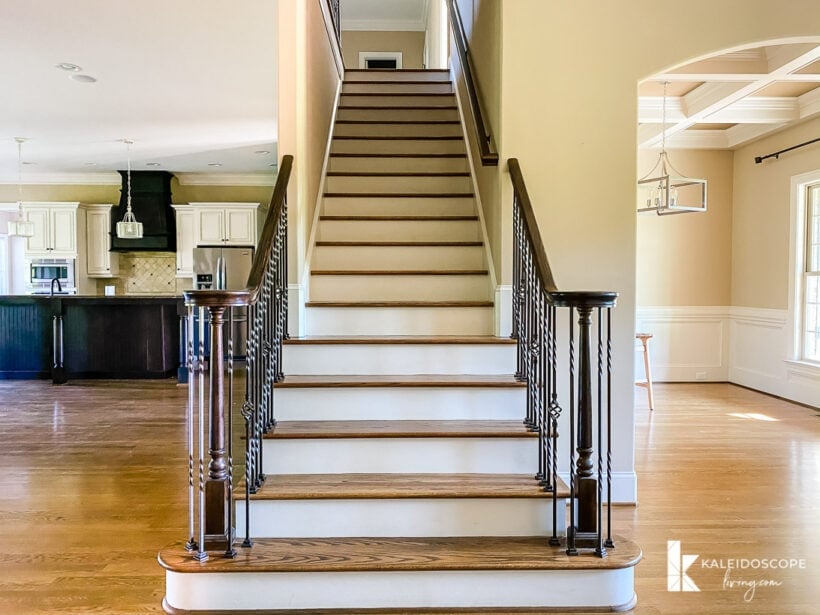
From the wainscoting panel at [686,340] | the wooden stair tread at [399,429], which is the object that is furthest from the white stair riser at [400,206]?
the wainscoting panel at [686,340]

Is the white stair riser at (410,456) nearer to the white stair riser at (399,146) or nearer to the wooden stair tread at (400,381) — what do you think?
the wooden stair tread at (400,381)

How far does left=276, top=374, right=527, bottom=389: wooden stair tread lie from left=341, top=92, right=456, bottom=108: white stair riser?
11.6 ft

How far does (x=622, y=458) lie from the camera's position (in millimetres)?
3057

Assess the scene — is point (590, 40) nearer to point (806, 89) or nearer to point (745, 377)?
point (806, 89)

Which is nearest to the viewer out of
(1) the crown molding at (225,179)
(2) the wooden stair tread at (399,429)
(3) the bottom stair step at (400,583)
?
(3) the bottom stair step at (400,583)

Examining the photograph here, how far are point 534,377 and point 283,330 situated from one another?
4.40ft

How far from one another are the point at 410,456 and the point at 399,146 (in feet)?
10.1

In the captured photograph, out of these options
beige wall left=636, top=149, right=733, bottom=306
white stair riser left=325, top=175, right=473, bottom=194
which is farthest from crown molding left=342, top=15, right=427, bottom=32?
white stair riser left=325, top=175, right=473, bottom=194

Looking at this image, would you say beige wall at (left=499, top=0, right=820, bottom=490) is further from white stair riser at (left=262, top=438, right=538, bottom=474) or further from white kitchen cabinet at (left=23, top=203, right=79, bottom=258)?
white kitchen cabinet at (left=23, top=203, right=79, bottom=258)

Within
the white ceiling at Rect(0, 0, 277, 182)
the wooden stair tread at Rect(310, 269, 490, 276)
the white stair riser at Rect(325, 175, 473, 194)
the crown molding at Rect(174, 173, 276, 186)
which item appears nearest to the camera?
the wooden stair tread at Rect(310, 269, 490, 276)

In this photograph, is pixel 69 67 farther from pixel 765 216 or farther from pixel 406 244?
pixel 765 216

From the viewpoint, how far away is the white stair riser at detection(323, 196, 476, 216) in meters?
4.04

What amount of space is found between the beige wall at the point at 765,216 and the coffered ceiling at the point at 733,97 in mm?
202

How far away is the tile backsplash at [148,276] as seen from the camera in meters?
9.12
